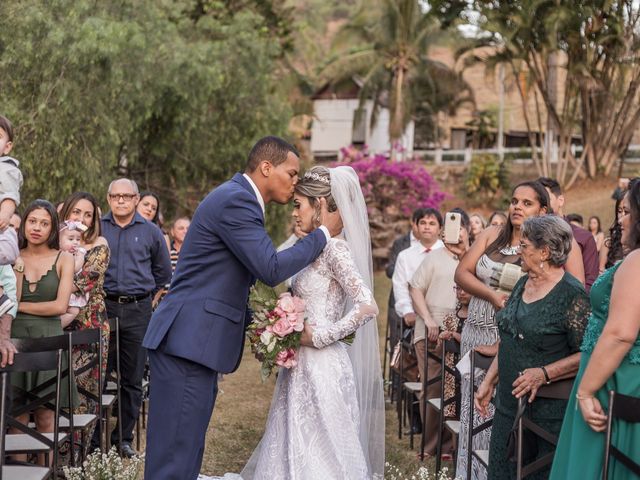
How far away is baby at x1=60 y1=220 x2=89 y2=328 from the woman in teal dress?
412 cm

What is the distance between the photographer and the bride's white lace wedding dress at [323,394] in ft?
17.5

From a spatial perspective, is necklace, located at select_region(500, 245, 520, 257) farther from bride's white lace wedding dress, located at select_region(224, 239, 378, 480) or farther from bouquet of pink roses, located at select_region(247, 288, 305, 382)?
bouquet of pink roses, located at select_region(247, 288, 305, 382)

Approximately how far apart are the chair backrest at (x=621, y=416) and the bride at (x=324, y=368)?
166 centimetres

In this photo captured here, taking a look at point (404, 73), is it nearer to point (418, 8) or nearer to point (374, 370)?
point (418, 8)

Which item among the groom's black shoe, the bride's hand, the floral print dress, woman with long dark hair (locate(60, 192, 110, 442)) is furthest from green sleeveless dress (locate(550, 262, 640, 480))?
the groom's black shoe

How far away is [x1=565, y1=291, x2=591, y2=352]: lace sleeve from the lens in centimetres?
493

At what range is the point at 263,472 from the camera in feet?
18.0

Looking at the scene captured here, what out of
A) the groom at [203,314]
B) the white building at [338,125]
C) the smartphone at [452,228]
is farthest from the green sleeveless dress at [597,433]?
the white building at [338,125]

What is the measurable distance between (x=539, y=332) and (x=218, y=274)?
1709 millimetres

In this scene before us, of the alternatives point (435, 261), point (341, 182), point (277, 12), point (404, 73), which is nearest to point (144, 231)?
point (435, 261)

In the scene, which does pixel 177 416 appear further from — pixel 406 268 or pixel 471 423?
pixel 406 268

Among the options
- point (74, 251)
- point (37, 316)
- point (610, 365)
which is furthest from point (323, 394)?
point (74, 251)

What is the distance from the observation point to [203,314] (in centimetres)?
474

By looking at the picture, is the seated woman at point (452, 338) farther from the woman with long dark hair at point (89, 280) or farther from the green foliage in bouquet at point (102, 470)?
the green foliage in bouquet at point (102, 470)
